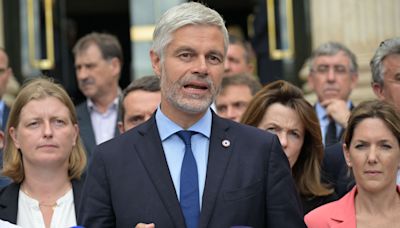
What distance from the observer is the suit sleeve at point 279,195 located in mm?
3982

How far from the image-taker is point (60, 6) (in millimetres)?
12312

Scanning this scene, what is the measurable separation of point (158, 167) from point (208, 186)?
225 millimetres

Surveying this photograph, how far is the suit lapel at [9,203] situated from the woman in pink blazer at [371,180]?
1.46 meters

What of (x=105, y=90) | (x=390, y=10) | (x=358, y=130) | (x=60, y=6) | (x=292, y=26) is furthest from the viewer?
(x=60, y=6)

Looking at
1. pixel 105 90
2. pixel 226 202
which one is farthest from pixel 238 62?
pixel 226 202

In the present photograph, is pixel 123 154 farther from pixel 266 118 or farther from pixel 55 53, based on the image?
pixel 55 53

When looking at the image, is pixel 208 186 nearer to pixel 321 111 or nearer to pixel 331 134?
pixel 331 134

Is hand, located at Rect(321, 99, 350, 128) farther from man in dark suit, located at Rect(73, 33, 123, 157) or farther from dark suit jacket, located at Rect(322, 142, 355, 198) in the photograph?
man in dark suit, located at Rect(73, 33, 123, 157)

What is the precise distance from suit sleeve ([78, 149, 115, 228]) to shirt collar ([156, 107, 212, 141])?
0.28 meters

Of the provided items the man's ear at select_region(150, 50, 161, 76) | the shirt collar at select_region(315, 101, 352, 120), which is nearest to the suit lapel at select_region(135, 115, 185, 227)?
the man's ear at select_region(150, 50, 161, 76)

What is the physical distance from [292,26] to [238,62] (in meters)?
3.05

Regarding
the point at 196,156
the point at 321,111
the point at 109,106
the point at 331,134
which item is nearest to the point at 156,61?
the point at 196,156

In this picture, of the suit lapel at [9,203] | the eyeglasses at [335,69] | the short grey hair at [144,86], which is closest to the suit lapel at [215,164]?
the suit lapel at [9,203]

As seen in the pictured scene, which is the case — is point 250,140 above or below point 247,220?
above
